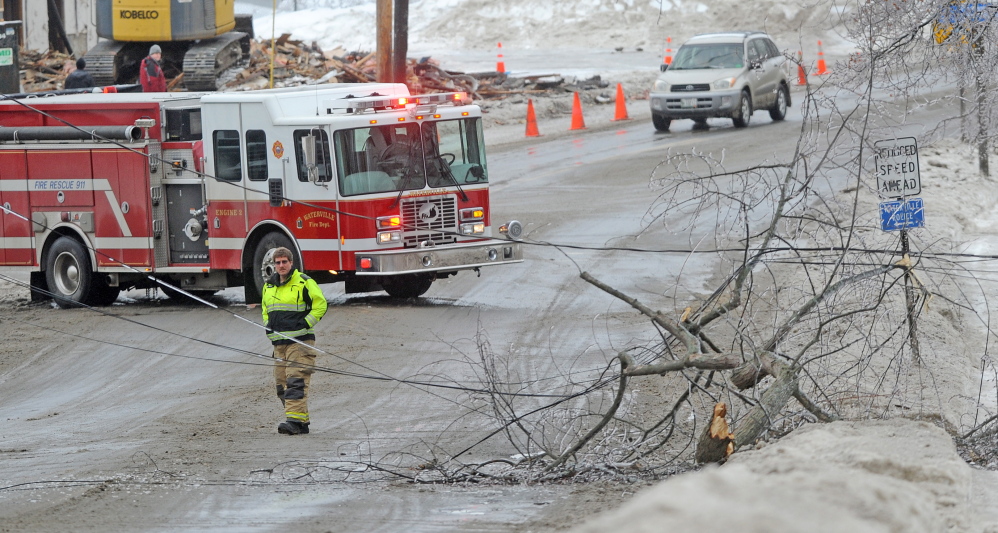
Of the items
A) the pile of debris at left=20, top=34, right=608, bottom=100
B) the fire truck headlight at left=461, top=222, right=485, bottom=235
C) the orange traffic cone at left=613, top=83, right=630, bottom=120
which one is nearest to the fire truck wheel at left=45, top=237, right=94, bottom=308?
the fire truck headlight at left=461, top=222, right=485, bottom=235

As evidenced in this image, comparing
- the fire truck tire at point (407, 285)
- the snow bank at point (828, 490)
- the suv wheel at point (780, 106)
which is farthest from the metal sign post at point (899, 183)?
the suv wheel at point (780, 106)

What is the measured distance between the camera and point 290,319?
395 inches

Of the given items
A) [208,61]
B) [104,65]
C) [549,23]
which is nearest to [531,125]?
[208,61]

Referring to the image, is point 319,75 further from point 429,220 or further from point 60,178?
point 429,220

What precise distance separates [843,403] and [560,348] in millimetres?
4150

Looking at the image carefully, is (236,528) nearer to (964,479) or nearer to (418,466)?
(418,466)

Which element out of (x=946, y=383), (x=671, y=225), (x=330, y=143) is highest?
(x=330, y=143)

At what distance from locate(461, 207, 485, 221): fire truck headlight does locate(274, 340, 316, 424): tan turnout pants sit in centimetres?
498

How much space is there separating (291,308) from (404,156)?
15.9ft

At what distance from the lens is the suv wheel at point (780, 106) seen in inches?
1141

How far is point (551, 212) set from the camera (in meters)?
20.4

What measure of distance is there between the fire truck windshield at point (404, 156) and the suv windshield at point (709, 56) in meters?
13.9

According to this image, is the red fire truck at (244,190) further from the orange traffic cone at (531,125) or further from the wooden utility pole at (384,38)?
the orange traffic cone at (531,125)

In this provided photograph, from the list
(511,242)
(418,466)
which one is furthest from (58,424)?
(511,242)
